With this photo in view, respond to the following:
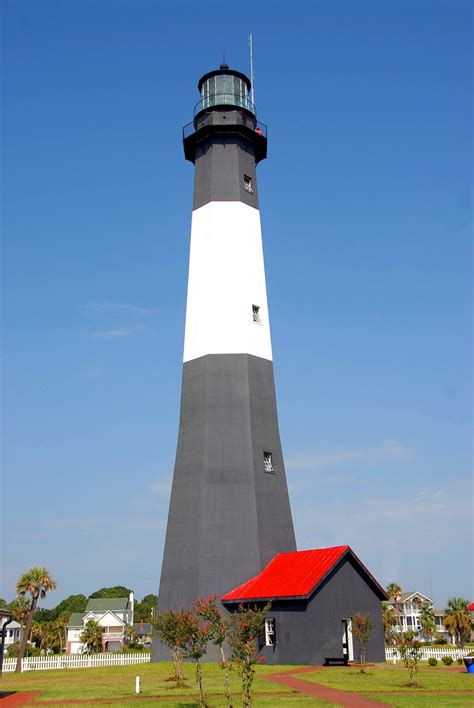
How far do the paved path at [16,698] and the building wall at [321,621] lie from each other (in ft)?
33.2

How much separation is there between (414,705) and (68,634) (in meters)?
78.0

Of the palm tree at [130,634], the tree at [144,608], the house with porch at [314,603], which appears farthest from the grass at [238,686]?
the tree at [144,608]

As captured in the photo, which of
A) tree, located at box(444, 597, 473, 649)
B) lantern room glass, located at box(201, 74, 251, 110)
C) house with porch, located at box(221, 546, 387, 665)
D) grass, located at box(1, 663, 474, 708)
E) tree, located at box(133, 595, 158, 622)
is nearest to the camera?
grass, located at box(1, 663, 474, 708)

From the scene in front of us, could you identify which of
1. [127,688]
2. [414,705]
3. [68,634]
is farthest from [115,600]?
[414,705]

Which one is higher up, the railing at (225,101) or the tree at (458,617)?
the railing at (225,101)

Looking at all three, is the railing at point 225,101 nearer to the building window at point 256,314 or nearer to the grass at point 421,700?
the building window at point 256,314

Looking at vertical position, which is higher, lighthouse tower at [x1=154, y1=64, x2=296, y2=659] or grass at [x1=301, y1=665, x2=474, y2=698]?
lighthouse tower at [x1=154, y1=64, x2=296, y2=659]

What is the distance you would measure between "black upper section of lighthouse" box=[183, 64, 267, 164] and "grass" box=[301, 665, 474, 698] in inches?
1066

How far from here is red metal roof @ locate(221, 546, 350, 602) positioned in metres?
28.4

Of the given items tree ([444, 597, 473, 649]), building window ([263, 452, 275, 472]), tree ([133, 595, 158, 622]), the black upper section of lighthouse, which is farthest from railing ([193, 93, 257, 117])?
tree ([133, 595, 158, 622])

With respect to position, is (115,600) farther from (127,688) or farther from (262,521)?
(127,688)

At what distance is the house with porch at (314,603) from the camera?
2797 centimetres

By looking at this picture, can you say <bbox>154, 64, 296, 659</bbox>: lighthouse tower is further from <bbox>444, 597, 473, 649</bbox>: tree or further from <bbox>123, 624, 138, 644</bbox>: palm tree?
<bbox>123, 624, 138, 644</bbox>: palm tree

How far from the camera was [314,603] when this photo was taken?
2823 centimetres
